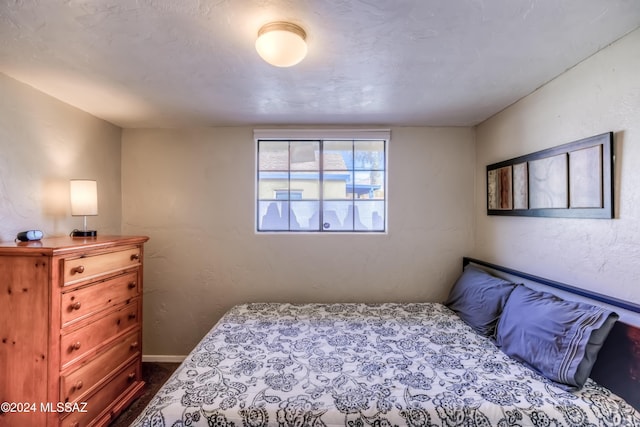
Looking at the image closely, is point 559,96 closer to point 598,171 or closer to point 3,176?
point 598,171

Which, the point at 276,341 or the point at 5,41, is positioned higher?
the point at 5,41

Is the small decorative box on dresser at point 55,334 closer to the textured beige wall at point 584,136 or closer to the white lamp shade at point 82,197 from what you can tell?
the white lamp shade at point 82,197

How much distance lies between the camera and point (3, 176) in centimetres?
174

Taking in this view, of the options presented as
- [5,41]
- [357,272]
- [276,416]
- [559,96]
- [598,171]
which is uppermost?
[5,41]

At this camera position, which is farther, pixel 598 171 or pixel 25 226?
pixel 25 226

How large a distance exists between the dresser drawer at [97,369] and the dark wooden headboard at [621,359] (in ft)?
9.44

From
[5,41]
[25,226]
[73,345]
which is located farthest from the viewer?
[25,226]

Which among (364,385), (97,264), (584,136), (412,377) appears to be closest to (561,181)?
(584,136)

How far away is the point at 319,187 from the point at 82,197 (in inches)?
76.2

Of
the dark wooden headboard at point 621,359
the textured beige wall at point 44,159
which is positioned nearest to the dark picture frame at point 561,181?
the dark wooden headboard at point 621,359

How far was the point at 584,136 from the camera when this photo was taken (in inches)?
62.7

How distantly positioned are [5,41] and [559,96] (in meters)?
3.08

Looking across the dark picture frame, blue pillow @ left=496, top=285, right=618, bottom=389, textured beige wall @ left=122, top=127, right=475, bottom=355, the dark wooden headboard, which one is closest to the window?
textured beige wall @ left=122, top=127, right=475, bottom=355

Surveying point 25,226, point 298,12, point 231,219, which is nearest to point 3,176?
point 25,226
